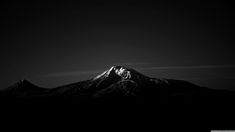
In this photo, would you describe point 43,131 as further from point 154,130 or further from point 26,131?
point 154,130

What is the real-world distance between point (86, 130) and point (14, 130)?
124ft

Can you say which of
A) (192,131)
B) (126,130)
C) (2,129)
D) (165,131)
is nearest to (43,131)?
(2,129)

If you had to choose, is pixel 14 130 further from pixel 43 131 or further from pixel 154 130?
pixel 154 130

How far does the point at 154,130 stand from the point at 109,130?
24060mm

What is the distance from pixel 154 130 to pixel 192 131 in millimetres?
18551

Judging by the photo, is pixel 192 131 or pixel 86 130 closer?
pixel 192 131

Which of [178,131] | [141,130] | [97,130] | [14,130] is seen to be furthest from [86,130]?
[178,131]

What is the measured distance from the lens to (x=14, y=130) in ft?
404

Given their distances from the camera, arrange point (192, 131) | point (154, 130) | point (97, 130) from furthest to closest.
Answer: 1. point (97, 130)
2. point (154, 130)
3. point (192, 131)

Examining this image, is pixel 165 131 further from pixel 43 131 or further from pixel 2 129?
pixel 2 129

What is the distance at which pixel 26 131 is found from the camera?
120 m

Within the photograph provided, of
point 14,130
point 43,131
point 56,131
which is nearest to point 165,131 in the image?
point 56,131

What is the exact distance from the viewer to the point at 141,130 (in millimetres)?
115688

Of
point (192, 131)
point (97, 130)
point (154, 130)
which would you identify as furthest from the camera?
point (97, 130)
